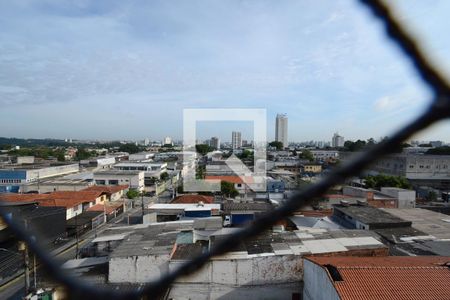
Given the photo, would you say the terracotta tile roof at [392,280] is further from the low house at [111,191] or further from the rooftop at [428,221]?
the low house at [111,191]

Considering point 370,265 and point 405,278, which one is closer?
point 405,278

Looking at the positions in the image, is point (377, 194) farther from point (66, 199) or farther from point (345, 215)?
point (66, 199)

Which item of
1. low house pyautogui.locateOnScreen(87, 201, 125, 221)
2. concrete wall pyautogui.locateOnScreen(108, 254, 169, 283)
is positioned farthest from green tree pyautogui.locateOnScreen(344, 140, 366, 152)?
low house pyautogui.locateOnScreen(87, 201, 125, 221)

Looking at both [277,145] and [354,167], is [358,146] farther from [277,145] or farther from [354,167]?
[277,145]

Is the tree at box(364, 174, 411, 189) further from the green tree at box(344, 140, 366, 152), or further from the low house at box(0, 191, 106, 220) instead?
the green tree at box(344, 140, 366, 152)

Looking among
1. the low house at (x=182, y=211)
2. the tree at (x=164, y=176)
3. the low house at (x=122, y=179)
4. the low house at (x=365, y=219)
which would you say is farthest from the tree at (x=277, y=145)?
the low house at (x=365, y=219)

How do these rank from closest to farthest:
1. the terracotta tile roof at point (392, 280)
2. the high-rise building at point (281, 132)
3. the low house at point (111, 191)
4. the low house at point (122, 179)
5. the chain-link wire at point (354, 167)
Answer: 1. the chain-link wire at point (354, 167)
2. the terracotta tile roof at point (392, 280)
3. the low house at point (111, 191)
4. the low house at point (122, 179)
5. the high-rise building at point (281, 132)

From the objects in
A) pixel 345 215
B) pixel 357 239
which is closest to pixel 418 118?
pixel 357 239
